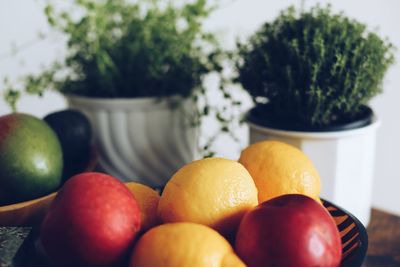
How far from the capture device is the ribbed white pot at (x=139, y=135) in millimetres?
708

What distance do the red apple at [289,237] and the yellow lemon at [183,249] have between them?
2 centimetres

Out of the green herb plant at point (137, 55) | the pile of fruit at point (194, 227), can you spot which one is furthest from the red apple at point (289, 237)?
the green herb plant at point (137, 55)

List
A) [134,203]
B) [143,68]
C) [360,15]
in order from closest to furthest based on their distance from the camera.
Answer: [134,203]
[143,68]
[360,15]

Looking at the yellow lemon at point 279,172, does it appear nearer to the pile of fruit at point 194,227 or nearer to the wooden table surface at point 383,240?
the pile of fruit at point 194,227

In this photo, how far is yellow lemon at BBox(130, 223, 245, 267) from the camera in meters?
0.33

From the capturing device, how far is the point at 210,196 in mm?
376

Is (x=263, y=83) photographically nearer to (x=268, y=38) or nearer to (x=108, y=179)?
(x=268, y=38)

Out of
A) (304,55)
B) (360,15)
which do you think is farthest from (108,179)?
(360,15)

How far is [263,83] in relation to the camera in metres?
0.62

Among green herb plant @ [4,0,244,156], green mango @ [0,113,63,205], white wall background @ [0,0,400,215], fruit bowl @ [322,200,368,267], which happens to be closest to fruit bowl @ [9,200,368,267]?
fruit bowl @ [322,200,368,267]

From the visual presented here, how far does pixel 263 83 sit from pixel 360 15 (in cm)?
51

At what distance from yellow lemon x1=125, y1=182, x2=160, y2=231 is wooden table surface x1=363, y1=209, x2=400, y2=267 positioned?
0.94 feet

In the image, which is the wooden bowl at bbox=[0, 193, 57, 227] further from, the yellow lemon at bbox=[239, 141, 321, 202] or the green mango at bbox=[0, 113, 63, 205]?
the yellow lemon at bbox=[239, 141, 321, 202]

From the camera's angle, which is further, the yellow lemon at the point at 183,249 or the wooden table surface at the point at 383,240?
the wooden table surface at the point at 383,240
